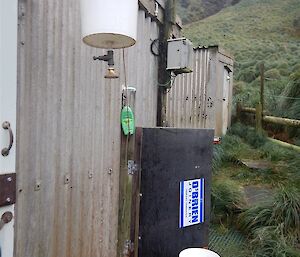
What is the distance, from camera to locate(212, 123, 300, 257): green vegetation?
334 centimetres

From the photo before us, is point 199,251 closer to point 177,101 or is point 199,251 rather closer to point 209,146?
point 209,146

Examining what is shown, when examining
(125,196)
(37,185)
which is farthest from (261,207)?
(37,185)

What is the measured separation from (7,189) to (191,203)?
1837 mm

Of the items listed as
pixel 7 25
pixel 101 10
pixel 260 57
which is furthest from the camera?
pixel 260 57

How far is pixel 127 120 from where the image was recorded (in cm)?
254

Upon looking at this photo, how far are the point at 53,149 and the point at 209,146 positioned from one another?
1.61 meters

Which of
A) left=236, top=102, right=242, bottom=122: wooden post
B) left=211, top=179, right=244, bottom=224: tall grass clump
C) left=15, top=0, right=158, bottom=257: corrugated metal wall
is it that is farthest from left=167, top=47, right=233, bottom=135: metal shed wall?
left=15, top=0, right=158, bottom=257: corrugated metal wall

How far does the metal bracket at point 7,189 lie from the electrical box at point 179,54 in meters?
2.23

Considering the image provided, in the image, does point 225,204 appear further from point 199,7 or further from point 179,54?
point 199,7

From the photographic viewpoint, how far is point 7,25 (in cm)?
135

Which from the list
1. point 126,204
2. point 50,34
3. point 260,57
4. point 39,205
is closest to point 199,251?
point 126,204

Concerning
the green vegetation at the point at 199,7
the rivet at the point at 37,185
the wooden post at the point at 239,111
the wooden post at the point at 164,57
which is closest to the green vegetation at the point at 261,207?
Answer: the wooden post at the point at 164,57

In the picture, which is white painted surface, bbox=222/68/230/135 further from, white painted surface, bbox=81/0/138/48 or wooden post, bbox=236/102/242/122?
white painted surface, bbox=81/0/138/48

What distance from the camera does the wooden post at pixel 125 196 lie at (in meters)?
2.55
